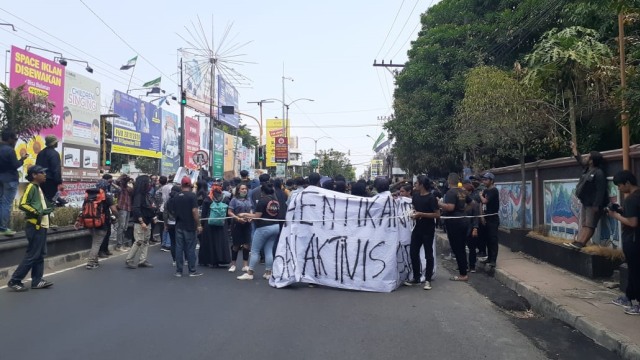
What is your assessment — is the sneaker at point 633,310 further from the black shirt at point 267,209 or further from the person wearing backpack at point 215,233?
the person wearing backpack at point 215,233

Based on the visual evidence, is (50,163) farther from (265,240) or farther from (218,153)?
(218,153)

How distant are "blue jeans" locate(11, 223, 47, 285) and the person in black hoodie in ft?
8.22

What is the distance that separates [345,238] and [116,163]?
1677 inches

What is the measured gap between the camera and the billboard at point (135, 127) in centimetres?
3259

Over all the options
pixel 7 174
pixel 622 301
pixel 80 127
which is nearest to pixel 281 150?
pixel 80 127

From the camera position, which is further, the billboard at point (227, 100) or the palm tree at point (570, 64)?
the billboard at point (227, 100)

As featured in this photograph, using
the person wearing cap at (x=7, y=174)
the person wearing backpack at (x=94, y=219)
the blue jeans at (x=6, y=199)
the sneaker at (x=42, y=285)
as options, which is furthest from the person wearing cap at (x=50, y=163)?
the sneaker at (x=42, y=285)

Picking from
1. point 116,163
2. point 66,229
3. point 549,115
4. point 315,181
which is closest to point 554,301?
point 315,181

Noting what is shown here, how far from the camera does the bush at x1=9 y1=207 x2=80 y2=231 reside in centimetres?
1187

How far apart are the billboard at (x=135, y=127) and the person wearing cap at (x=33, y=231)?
82.2 ft

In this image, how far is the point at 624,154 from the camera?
8.97 m

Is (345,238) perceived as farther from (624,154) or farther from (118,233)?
(118,233)

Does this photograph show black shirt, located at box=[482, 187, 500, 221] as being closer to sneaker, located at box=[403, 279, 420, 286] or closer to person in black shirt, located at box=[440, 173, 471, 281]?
person in black shirt, located at box=[440, 173, 471, 281]

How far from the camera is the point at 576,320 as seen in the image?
6.70m
